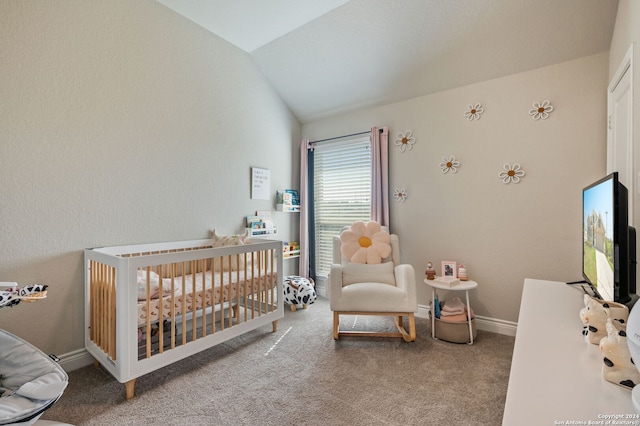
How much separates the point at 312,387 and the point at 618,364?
4.65 ft

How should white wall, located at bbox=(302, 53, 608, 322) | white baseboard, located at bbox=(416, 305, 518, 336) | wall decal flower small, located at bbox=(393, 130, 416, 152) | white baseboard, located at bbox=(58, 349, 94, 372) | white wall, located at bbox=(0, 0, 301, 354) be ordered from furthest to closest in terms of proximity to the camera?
1. wall decal flower small, located at bbox=(393, 130, 416, 152)
2. white baseboard, located at bbox=(416, 305, 518, 336)
3. white wall, located at bbox=(302, 53, 608, 322)
4. white baseboard, located at bbox=(58, 349, 94, 372)
5. white wall, located at bbox=(0, 0, 301, 354)

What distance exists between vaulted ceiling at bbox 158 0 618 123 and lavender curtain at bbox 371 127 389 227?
396mm

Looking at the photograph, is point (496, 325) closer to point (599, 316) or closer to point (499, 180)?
point (499, 180)

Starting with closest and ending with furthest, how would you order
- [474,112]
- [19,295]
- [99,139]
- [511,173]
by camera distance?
[19,295] < [99,139] < [511,173] < [474,112]

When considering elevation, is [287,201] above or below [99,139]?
below

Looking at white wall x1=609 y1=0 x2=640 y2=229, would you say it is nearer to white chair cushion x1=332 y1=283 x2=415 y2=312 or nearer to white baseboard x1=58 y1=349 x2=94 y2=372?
white chair cushion x1=332 y1=283 x2=415 y2=312

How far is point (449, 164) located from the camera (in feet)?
9.09

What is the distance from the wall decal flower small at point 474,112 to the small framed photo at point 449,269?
4.30 ft

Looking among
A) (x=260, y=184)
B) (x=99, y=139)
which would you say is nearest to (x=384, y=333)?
(x=260, y=184)

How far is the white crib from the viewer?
5.41 ft

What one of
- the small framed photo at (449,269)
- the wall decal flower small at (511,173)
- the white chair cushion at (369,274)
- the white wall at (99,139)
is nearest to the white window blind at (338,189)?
the white chair cushion at (369,274)

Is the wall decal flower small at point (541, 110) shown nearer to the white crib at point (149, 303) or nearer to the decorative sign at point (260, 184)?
the white crib at point (149, 303)

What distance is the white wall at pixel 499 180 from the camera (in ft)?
7.35

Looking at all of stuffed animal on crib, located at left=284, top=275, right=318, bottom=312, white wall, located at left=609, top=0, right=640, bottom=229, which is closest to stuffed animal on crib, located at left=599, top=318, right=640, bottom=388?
white wall, located at left=609, top=0, right=640, bottom=229
